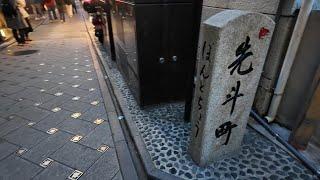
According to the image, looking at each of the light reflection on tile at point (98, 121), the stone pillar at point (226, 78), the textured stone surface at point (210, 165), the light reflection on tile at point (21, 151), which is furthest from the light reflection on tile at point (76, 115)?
the stone pillar at point (226, 78)

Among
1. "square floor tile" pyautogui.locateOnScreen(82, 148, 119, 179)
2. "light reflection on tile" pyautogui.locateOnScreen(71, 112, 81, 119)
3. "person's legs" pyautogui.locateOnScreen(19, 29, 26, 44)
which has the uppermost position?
"person's legs" pyautogui.locateOnScreen(19, 29, 26, 44)

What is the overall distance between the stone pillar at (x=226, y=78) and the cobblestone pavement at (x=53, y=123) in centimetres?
166

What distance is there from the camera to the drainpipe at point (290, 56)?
3333 mm

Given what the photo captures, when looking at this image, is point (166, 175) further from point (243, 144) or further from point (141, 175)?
point (243, 144)

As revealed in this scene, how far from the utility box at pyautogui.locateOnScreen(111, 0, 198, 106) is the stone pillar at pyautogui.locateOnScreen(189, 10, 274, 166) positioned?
1135 mm

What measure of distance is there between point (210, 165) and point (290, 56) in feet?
7.78

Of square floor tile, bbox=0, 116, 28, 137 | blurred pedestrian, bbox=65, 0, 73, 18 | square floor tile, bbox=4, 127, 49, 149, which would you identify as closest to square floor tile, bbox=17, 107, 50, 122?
square floor tile, bbox=0, 116, 28, 137

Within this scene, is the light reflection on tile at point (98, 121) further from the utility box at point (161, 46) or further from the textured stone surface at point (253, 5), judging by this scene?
the textured stone surface at point (253, 5)

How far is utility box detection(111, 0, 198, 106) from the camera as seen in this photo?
422 cm

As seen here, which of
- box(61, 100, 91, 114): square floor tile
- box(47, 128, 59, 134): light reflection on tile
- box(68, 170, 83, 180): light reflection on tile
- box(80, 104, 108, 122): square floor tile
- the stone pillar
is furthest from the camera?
box(61, 100, 91, 114): square floor tile

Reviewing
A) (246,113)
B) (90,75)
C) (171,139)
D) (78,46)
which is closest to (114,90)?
(90,75)

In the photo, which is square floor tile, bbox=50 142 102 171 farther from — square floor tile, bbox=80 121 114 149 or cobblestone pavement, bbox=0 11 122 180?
square floor tile, bbox=80 121 114 149

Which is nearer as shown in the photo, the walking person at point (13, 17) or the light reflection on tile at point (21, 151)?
the light reflection on tile at point (21, 151)

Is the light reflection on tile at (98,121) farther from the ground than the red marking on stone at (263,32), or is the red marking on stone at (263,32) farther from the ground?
the red marking on stone at (263,32)
